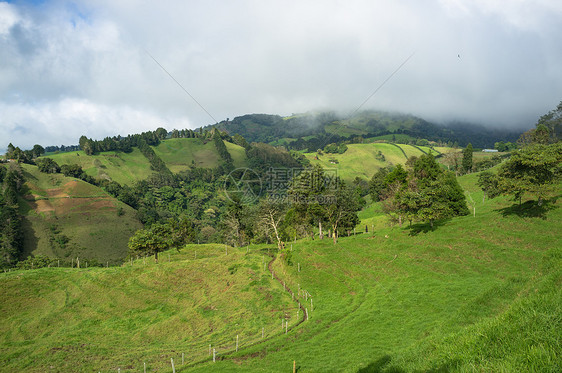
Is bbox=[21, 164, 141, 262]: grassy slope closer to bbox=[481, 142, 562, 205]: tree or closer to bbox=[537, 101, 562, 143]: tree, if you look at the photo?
bbox=[481, 142, 562, 205]: tree

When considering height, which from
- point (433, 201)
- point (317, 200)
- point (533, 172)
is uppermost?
point (533, 172)

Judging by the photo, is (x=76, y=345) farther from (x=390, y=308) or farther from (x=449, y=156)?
(x=449, y=156)

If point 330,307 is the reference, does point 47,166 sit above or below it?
above

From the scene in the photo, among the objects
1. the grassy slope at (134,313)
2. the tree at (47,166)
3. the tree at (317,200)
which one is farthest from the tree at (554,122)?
the tree at (47,166)

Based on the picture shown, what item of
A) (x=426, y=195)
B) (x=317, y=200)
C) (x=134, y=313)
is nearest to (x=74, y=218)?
(x=134, y=313)

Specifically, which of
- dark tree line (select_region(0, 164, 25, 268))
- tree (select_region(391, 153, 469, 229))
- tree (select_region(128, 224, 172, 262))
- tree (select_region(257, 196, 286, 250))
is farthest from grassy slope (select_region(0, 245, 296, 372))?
dark tree line (select_region(0, 164, 25, 268))

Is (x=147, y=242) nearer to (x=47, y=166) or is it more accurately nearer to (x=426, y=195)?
(x=426, y=195)

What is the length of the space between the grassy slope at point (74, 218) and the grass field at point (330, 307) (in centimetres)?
10109

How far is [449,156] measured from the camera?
124 m

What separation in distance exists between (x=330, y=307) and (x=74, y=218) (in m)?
169

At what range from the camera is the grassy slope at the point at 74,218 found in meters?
141

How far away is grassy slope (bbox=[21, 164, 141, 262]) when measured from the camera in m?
141

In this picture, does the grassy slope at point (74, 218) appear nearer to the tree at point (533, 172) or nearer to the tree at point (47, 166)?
the tree at point (47, 166)

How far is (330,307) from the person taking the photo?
39375 mm
